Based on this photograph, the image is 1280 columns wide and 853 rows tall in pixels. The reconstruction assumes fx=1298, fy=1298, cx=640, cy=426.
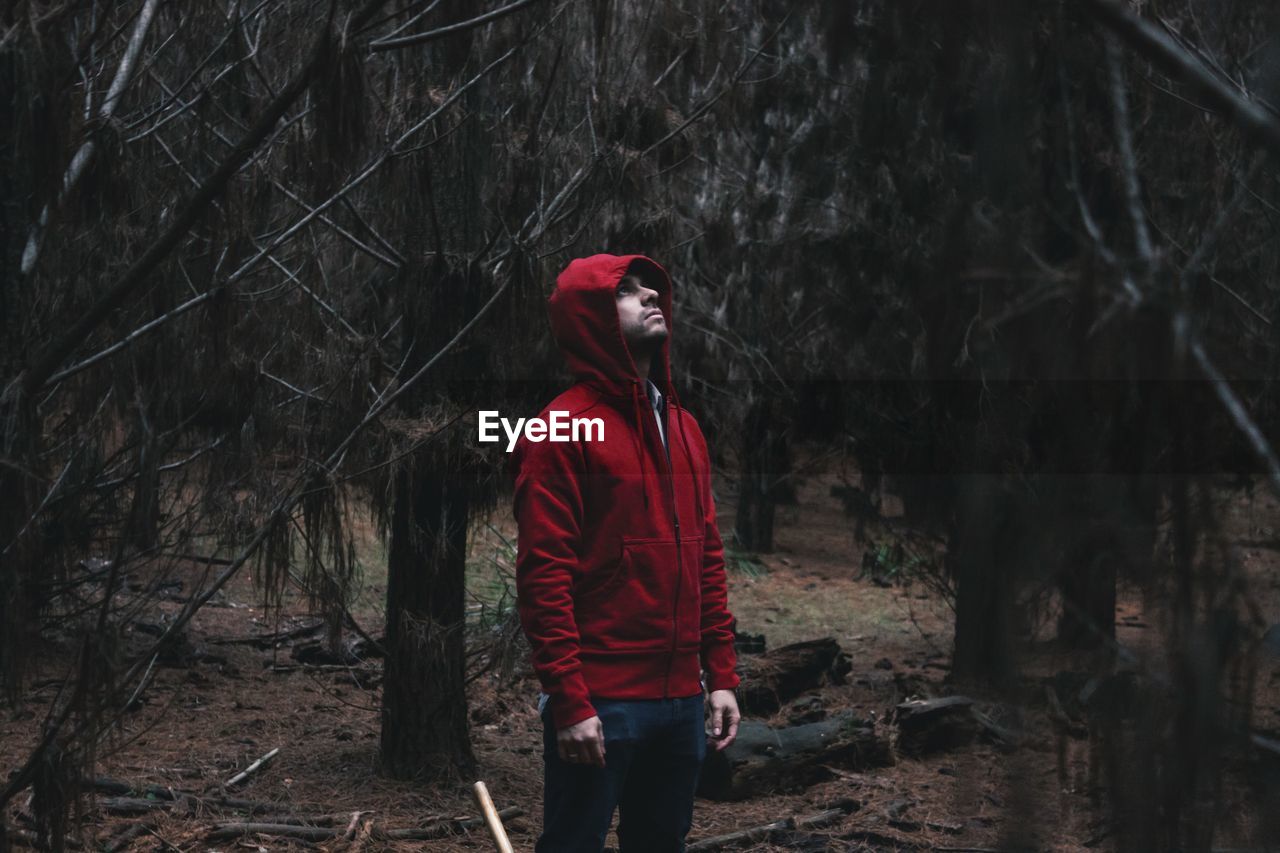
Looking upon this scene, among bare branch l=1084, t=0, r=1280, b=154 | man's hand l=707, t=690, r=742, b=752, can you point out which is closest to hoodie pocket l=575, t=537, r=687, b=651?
man's hand l=707, t=690, r=742, b=752

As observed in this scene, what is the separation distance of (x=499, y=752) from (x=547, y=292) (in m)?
2.60

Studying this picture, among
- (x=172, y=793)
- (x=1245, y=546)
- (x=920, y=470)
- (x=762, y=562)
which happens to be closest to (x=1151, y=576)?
(x=1245, y=546)

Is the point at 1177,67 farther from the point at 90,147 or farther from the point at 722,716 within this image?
the point at 90,147

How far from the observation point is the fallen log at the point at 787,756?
602 centimetres

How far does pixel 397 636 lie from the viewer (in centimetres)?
578

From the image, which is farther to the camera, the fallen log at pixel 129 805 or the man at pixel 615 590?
the fallen log at pixel 129 805

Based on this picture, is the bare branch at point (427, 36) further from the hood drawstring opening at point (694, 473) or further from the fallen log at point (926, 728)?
the fallen log at point (926, 728)

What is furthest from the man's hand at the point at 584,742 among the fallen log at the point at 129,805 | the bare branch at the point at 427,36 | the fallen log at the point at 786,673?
the fallen log at the point at 786,673

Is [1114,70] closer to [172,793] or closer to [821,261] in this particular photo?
[172,793]

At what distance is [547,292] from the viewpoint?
16.6 ft

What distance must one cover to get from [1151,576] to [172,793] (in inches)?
193

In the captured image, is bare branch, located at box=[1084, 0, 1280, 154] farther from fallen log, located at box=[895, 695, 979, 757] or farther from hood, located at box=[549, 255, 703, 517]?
fallen log, located at box=[895, 695, 979, 757]

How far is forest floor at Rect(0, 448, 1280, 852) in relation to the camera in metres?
1.22

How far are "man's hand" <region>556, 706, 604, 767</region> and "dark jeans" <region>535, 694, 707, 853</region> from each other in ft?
0.32
